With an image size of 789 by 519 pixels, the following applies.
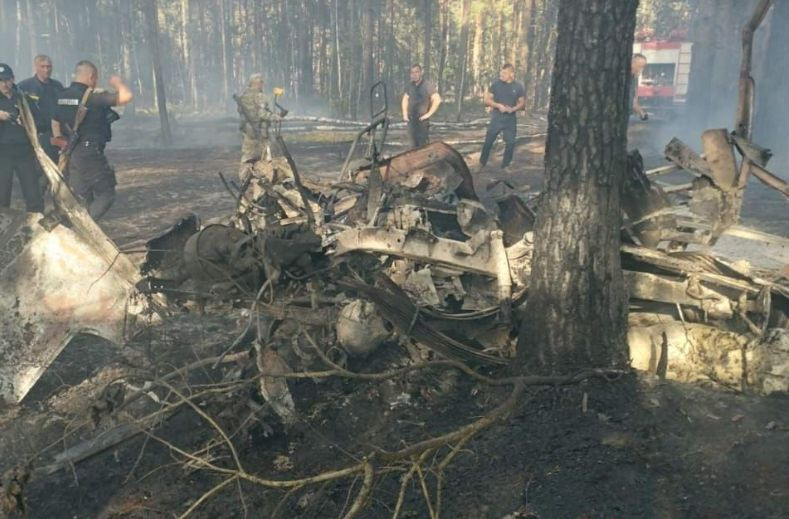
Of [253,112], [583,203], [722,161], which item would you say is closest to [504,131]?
[253,112]

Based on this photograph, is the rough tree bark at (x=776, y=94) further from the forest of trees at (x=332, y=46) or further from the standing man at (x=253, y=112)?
the standing man at (x=253, y=112)

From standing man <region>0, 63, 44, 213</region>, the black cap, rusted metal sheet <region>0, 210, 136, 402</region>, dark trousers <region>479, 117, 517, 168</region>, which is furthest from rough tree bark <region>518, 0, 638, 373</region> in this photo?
dark trousers <region>479, 117, 517, 168</region>

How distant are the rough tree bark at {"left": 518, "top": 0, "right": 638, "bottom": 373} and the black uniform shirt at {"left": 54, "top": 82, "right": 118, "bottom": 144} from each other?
211 inches

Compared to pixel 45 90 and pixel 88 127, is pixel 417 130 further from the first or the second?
pixel 45 90

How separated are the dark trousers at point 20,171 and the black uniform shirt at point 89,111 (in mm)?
553

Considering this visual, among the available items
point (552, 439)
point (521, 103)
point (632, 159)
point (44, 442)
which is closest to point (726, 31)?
point (521, 103)

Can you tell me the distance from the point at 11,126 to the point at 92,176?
987 millimetres

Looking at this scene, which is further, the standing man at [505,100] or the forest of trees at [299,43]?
the forest of trees at [299,43]

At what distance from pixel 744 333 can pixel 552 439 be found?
1439mm

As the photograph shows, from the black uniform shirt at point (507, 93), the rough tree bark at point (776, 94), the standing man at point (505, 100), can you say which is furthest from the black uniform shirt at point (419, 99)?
the rough tree bark at point (776, 94)

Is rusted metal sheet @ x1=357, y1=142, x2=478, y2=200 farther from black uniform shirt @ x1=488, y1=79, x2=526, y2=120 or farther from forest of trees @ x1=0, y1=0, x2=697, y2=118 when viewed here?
forest of trees @ x1=0, y1=0, x2=697, y2=118

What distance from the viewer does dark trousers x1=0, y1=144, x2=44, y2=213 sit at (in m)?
7.09

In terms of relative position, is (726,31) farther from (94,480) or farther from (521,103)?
(94,480)

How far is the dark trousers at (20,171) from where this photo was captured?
279 inches
